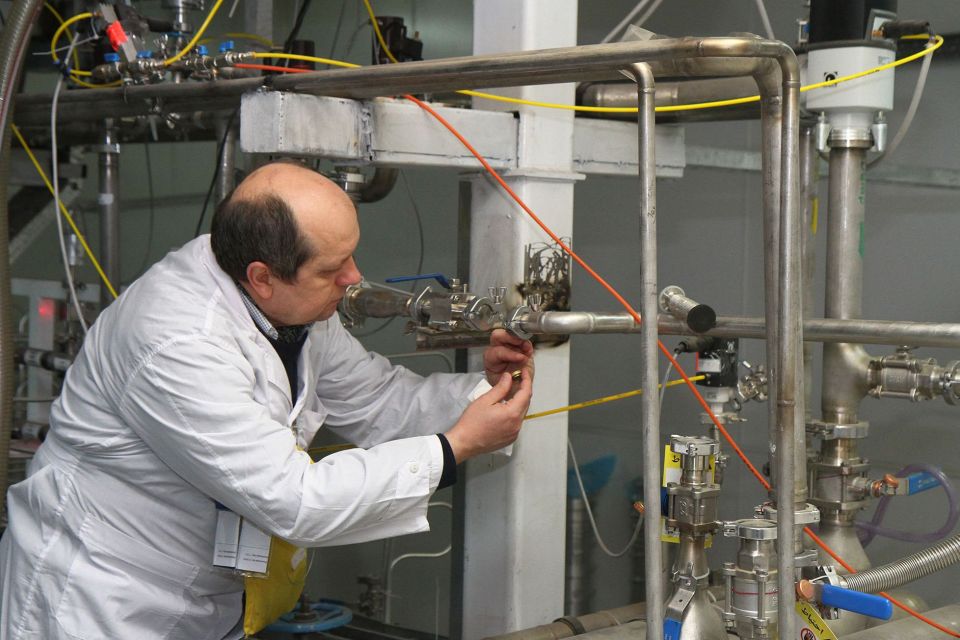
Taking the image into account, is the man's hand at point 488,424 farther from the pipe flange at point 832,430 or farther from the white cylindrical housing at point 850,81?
the white cylindrical housing at point 850,81

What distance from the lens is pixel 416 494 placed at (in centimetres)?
144

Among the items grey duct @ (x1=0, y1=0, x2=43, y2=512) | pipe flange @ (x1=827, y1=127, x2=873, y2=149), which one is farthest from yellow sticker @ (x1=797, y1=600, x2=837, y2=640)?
grey duct @ (x1=0, y1=0, x2=43, y2=512)

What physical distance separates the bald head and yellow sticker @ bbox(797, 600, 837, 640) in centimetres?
75

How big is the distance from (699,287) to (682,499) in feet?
5.65

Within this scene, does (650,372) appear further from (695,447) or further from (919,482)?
(919,482)

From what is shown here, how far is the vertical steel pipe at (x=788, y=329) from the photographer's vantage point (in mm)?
1092

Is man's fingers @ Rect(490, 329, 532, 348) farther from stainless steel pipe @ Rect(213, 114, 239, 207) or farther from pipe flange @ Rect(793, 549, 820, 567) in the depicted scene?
stainless steel pipe @ Rect(213, 114, 239, 207)

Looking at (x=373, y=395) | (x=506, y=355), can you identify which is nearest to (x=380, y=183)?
(x=373, y=395)

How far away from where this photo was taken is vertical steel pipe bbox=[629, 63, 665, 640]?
109cm

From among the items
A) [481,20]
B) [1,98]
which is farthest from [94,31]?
[481,20]

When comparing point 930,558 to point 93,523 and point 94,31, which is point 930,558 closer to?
point 93,523

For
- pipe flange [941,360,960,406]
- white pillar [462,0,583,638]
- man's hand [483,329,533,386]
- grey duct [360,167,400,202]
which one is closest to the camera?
pipe flange [941,360,960,406]

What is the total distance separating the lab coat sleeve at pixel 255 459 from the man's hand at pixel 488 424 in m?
0.05

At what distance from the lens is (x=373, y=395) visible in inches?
74.2
